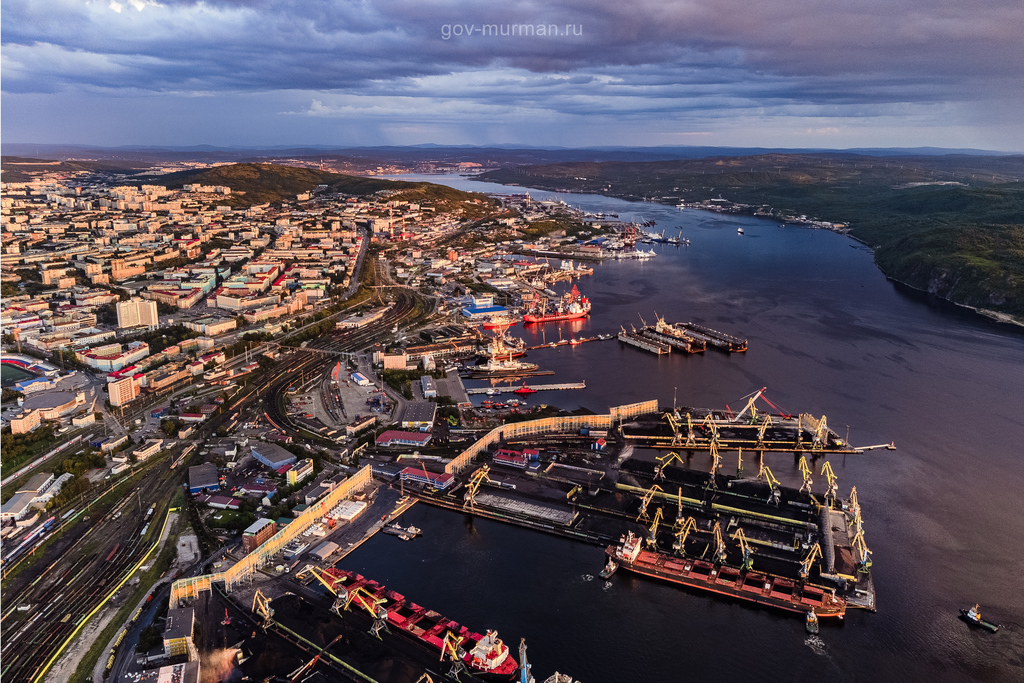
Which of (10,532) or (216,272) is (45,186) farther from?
(10,532)

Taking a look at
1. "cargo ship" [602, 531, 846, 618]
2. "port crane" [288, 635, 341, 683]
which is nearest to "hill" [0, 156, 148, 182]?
"port crane" [288, 635, 341, 683]

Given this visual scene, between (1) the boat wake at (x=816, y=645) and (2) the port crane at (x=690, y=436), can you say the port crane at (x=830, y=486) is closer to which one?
(2) the port crane at (x=690, y=436)

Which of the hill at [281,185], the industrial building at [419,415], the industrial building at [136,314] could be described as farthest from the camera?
the hill at [281,185]

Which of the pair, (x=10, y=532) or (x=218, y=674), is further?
(x=10, y=532)

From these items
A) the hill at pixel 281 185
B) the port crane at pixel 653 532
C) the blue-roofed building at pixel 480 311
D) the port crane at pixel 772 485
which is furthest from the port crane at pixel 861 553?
the hill at pixel 281 185

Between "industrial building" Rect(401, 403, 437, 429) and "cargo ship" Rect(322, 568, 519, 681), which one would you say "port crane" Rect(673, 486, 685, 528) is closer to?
"cargo ship" Rect(322, 568, 519, 681)

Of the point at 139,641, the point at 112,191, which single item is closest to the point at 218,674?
the point at 139,641
